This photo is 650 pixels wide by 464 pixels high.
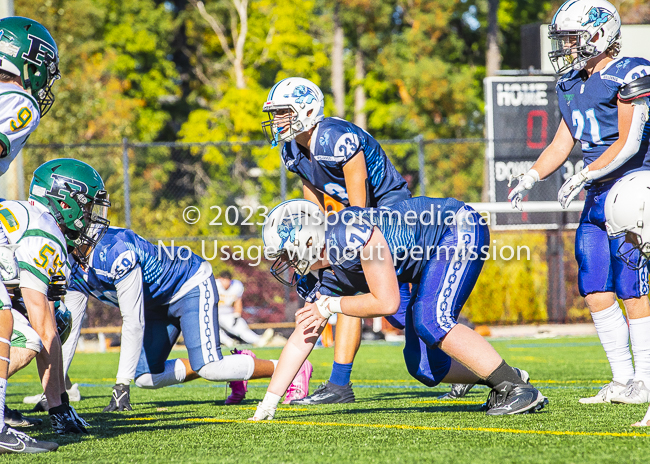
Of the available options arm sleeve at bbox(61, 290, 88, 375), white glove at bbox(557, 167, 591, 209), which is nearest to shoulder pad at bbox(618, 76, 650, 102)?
white glove at bbox(557, 167, 591, 209)

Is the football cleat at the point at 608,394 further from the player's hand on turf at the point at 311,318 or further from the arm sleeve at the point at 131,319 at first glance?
the arm sleeve at the point at 131,319

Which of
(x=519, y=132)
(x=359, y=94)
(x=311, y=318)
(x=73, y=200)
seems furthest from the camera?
(x=359, y=94)

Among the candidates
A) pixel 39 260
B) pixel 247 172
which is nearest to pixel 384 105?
pixel 247 172

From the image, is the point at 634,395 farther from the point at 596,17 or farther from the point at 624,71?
the point at 596,17

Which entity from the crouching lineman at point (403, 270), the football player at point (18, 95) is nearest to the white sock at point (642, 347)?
the crouching lineman at point (403, 270)

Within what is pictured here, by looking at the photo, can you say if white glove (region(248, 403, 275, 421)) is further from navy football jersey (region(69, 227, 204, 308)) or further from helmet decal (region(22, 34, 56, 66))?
helmet decal (region(22, 34, 56, 66))

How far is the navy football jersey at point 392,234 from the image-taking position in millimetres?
3816

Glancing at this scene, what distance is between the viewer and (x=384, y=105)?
25109 mm

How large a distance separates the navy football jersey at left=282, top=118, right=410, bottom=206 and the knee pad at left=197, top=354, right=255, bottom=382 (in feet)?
3.92

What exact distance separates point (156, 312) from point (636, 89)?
10.5ft

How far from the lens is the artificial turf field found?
3.18 m

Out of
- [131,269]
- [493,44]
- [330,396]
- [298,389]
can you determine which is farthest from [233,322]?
[493,44]

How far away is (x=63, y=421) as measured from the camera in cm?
392

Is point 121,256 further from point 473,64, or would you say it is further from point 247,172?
point 473,64
